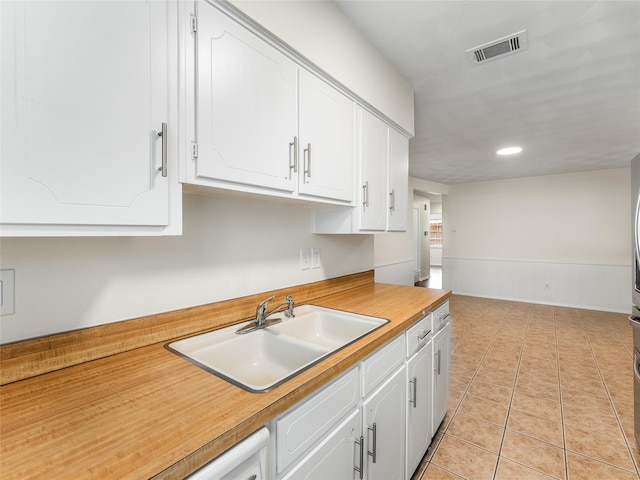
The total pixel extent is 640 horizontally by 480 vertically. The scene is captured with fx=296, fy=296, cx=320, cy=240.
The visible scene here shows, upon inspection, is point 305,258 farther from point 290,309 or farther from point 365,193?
point 365,193

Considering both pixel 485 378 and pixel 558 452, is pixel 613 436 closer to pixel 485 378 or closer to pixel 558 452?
pixel 558 452

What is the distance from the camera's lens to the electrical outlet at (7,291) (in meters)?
0.81

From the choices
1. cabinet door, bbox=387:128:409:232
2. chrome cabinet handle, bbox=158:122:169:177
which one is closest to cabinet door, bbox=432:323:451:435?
cabinet door, bbox=387:128:409:232

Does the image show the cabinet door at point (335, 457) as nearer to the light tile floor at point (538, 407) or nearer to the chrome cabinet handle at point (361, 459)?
the chrome cabinet handle at point (361, 459)

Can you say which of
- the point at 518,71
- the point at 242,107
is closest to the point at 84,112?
the point at 242,107

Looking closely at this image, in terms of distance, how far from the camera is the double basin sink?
1.09m

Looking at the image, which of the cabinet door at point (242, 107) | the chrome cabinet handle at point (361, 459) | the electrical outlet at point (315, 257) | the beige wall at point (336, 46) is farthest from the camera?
the electrical outlet at point (315, 257)

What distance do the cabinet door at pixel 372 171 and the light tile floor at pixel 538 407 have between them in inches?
58.8

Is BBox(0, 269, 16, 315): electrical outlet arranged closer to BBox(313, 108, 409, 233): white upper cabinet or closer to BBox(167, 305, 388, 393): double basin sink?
BBox(167, 305, 388, 393): double basin sink

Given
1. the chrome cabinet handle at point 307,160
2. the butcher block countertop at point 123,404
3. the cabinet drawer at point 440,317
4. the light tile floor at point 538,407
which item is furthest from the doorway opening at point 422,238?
the butcher block countertop at point 123,404

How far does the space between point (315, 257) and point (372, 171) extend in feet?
2.18

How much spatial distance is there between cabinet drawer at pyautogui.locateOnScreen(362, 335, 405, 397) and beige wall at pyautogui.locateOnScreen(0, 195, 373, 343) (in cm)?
68

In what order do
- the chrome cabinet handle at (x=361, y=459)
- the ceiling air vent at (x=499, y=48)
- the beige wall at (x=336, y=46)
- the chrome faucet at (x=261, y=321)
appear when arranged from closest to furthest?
the chrome cabinet handle at (x=361, y=459), the beige wall at (x=336, y=46), the chrome faucet at (x=261, y=321), the ceiling air vent at (x=499, y=48)

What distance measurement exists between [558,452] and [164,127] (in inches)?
106
